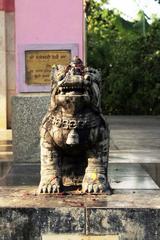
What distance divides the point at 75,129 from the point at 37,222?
0.85m

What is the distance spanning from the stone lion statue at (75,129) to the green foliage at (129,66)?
63.0ft

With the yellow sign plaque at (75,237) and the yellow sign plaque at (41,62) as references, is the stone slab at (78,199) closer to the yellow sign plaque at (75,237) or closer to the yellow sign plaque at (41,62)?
the yellow sign plaque at (75,237)

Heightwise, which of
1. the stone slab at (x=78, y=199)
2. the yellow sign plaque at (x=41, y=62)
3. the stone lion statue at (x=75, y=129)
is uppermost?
the yellow sign plaque at (x=41, y=62)

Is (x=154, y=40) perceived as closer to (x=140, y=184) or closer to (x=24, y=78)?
(x=24, y=78)

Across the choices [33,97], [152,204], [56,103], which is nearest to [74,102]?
[56,103]

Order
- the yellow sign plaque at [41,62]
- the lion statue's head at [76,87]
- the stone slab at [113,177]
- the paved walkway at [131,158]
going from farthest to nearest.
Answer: the yellow sign plaque at [41,62] < the paved walkway at [131,158] < the stone slab at [113,177] < the lion statue's head at [76,87]

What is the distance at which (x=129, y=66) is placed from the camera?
2500 cm

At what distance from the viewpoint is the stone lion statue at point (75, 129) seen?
4.56 metres

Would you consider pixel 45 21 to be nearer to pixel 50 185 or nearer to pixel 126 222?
pixel 50 185

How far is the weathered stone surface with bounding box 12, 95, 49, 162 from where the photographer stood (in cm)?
775

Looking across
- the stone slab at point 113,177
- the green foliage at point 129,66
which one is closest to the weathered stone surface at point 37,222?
the stone slab at point 113,177

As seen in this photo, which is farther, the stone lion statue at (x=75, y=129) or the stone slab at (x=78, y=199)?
the stone lion statue at (x=75, y=129)

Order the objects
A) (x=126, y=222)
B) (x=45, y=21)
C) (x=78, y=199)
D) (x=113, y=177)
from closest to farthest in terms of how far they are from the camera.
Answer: (x=126, y=222) < (x=78, y=199) < (x=113, y=177) < (x=45, y=21)

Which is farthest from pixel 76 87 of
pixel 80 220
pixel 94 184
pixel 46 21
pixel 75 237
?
pixel 46 21
